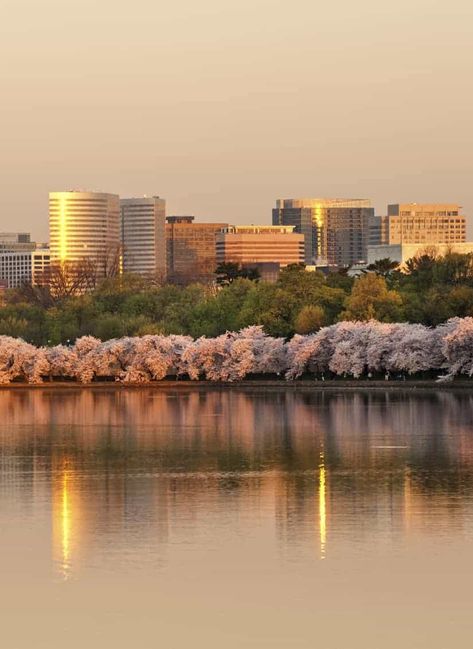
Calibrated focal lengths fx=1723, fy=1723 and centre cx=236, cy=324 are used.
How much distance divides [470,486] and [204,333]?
305 ft

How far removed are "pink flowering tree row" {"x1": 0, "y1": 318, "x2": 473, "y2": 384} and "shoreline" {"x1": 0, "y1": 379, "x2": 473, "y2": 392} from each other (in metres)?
0.81

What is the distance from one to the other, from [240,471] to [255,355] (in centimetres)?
7201

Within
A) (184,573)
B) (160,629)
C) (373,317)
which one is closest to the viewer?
(160,629)

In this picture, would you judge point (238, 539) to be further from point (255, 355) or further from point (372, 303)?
point (372, 303)

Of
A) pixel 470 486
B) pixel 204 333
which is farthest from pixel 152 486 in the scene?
pixel 204 333

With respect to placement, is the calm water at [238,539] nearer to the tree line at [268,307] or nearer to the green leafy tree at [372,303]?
the tree line at [268,307]

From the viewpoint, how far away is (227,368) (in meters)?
122

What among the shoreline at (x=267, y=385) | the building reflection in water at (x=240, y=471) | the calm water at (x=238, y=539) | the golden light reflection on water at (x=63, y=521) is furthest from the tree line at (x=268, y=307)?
the golden light reflection on water at (x=63, y=521)

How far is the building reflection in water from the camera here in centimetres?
3647

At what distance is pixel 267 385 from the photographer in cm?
11919

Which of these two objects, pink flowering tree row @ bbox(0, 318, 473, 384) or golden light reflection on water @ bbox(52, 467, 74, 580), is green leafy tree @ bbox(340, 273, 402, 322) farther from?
golden light reflection on water @ bbox(52, 467, 74, 580)

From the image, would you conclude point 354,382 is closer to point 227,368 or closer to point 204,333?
point 227,368

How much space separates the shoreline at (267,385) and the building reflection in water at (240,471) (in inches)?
885

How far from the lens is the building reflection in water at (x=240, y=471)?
3647 centimetres
